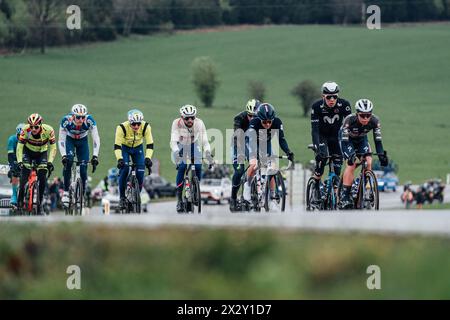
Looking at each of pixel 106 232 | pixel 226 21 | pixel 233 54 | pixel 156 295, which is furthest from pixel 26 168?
pixel 226 21

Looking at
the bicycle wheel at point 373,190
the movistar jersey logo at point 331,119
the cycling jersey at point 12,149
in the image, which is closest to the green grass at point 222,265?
the bicycle wheel at point 373,190

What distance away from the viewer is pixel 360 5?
133500 mm

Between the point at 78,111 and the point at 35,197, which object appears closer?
the point at 78,111

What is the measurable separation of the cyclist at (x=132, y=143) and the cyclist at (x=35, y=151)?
1467 millimetres

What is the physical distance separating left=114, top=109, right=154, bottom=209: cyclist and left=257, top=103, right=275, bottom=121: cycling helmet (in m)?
1.97

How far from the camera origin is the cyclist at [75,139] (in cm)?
1883

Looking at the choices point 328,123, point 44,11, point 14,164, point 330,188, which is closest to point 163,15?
point 44,11

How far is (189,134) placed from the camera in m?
18.4

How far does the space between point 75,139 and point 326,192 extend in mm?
4518

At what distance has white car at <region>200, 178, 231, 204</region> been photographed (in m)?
52.9

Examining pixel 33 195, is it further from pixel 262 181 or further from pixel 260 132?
pixel 260 132

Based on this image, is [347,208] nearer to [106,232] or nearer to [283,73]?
[106,232]

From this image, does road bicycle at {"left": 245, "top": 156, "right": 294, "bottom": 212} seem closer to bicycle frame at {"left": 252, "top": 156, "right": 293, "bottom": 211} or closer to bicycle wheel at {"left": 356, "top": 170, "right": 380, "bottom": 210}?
bicycle frame at {"left": 252, "top": 156, "right": 293, "bottom": 211}
